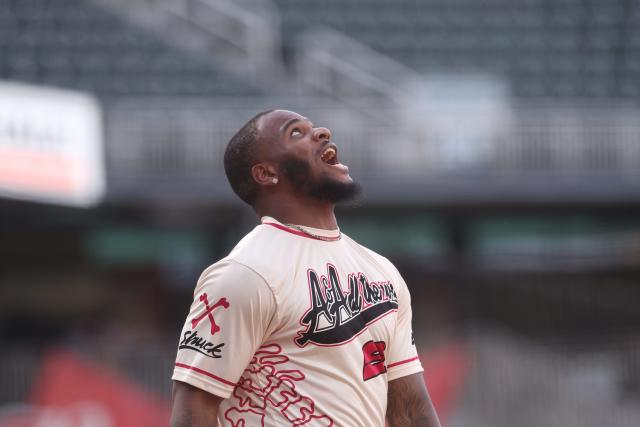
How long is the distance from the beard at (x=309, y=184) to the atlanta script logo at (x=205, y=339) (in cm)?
41

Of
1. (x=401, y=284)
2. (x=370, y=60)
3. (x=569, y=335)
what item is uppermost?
(x=370, y=60)

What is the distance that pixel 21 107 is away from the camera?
10.3 metres

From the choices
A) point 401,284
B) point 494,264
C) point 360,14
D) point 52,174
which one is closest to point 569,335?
point 494,264

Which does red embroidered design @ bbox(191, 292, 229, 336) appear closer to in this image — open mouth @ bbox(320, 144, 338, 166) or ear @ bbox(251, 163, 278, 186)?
ear @ bbox(251, 163, 278, 186)

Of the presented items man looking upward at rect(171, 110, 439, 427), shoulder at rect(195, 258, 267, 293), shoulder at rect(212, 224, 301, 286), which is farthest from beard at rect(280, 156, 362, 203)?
shoulder at rect(195, 258, 267, 293)

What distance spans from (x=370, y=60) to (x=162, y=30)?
11.0 ft

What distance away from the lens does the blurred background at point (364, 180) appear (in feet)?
37.5

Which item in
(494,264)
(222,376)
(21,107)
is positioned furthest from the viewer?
(494,264)

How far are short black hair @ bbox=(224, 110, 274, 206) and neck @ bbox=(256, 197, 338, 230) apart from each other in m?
0.06

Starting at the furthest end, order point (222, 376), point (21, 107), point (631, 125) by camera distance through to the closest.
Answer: point (631, 125)
point (21, 107)
point (222, 376)

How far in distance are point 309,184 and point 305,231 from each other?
126 millimetres

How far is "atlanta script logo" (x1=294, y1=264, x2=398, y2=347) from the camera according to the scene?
263cm

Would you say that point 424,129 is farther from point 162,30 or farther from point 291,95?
point 162,30

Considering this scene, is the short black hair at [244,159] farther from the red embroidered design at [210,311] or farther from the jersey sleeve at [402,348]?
the jersey sleeve at [402,348]
